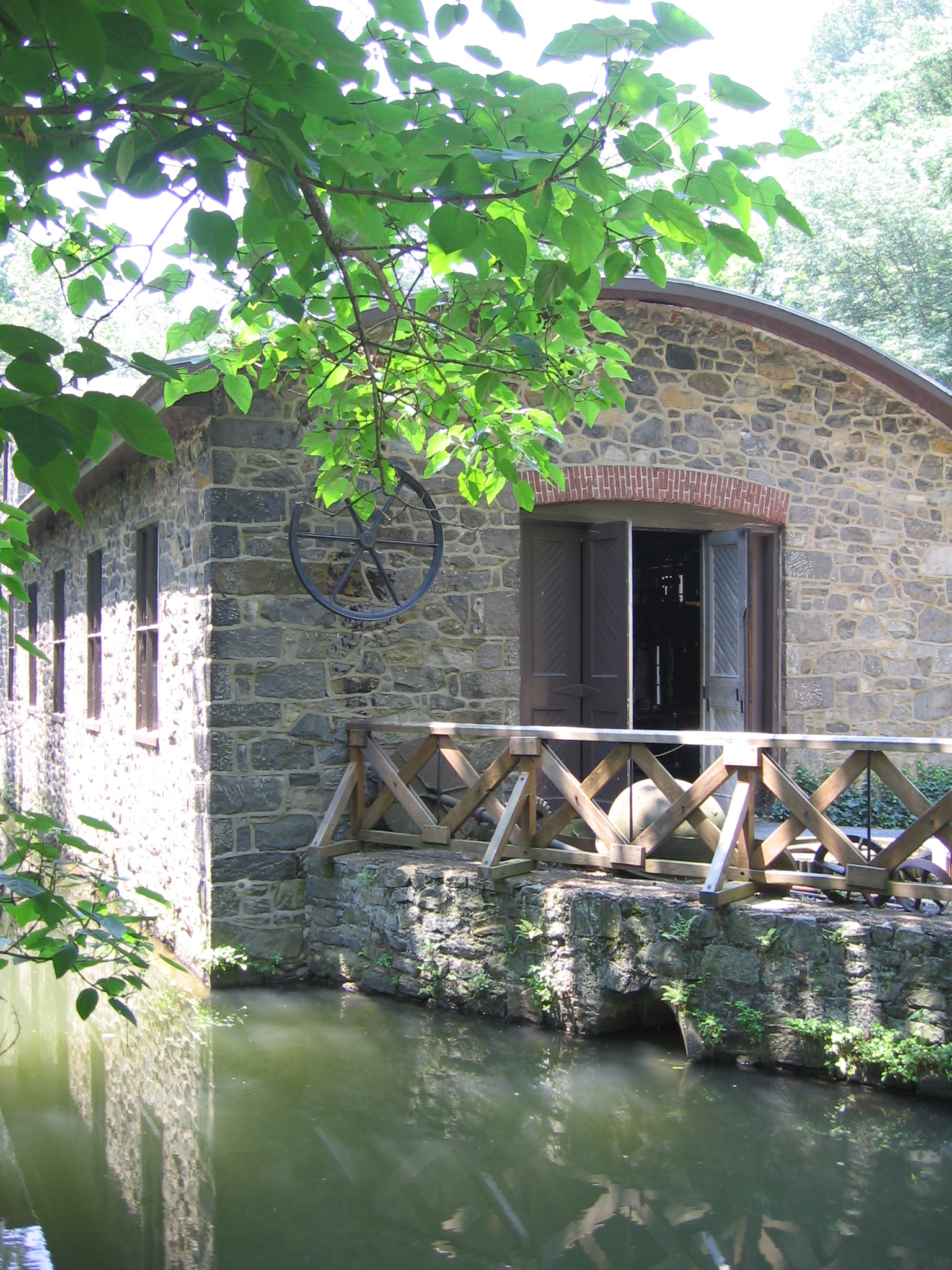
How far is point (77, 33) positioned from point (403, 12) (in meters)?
0.89

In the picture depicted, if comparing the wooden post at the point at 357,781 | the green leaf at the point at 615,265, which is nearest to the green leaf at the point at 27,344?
the green leaf at the point at 615,265

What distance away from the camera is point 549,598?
26.0 ft

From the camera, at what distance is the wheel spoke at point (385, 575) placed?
22.9 feet

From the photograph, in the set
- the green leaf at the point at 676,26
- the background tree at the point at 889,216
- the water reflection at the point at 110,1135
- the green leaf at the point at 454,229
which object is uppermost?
the background tree at the point at 889,216

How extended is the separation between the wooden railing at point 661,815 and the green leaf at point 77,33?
4.28 meters

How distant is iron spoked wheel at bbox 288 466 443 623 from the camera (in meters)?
6.83

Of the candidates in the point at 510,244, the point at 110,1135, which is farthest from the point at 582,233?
the point at 110,1135

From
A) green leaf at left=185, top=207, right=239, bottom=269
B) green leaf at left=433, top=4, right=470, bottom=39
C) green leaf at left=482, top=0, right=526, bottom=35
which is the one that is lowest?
green leaf at left=185, top=207, right=239, bottom=269

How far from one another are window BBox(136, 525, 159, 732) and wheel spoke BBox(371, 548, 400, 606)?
6.12ft

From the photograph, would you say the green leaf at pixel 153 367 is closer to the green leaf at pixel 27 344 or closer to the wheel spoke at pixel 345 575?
the green leaf at pixel 27 344

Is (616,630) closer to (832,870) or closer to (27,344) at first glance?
(832,870)

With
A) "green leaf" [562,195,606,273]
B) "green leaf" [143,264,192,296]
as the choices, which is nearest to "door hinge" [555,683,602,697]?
"green leaf" [143,264,192,296]

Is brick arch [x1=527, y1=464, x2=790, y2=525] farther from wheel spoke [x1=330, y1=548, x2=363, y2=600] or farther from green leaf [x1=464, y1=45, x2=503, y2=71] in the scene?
green leaf [x1=464, y1=45, x2=503, y2=71]

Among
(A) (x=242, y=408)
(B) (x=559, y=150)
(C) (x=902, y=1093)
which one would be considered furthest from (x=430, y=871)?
(B) (x=559, y=150)
